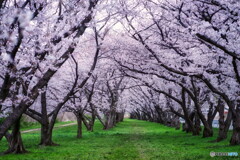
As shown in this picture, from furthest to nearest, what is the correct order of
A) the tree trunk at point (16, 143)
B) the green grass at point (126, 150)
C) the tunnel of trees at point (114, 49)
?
the tree trunk at point (16, 143)
the green grass at point (126, 150)
the tunnel of trees at point (114, 49)

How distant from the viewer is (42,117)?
16.8 metres

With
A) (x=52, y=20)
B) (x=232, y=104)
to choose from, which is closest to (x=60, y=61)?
(x=52, y=20)

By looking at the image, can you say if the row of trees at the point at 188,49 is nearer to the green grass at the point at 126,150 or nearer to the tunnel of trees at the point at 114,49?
the tunnel of trees at the point at 114,49

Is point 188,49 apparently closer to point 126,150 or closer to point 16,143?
point 126,150

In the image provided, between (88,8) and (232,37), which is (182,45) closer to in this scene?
(232,37)

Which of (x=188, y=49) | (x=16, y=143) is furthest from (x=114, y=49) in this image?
(x=16, y=143)

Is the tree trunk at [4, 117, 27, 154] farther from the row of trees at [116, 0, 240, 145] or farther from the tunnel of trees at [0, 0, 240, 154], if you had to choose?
the row of trees at [116, 0, 240, 145]

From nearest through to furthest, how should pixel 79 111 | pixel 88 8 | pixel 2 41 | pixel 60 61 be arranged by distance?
1. pixel 2 41
2. pixel 60 61
3. pixel 88 8
4. pixel 79 111

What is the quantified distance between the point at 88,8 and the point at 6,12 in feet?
10.2

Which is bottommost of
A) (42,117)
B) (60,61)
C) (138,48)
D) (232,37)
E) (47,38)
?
(42,117)

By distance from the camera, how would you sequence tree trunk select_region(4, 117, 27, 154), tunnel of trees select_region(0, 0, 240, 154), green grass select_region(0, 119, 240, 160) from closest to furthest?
tunnel of trees select_region(0, 0, 240, 154) → green grass select_region(0, 119, 240, 160) → tree trunk select_region(4, 117, 27, 154)

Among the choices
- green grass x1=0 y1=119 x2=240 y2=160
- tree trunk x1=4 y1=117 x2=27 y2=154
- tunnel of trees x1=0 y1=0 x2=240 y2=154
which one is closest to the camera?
tunnel of trees x1=0 y1=0 x2=240 y2=154

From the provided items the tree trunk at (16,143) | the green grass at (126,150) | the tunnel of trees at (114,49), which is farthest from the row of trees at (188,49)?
the tree trunk at (16,143)

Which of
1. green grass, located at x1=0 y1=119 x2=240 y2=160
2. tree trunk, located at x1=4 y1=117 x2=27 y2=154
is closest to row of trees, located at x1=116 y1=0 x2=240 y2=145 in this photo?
green grass, located at x1=0 y1=119 x2=240 y2=160
